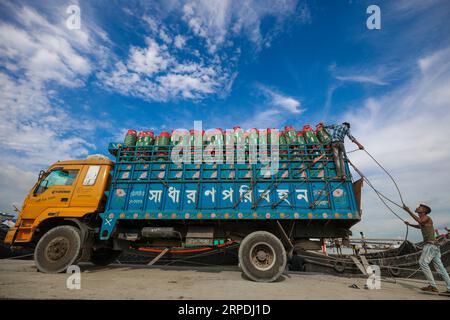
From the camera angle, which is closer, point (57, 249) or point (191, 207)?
point (57, 249)

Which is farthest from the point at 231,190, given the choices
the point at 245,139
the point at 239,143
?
the point at 245,139

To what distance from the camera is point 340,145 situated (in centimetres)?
567

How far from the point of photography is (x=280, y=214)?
5230 millimetres

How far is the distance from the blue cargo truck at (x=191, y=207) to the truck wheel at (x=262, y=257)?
0.08 feet

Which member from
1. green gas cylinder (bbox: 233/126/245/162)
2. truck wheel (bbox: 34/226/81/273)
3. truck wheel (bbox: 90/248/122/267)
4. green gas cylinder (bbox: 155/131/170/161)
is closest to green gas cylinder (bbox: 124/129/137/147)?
green gas cylinder (bbox: 155/131/170/161)

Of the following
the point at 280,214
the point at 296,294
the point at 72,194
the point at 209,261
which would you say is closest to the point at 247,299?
the point at 296,294

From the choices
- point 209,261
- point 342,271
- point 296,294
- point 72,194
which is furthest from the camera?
point 209,261

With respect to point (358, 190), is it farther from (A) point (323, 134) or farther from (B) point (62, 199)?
(B) point (62, 199)

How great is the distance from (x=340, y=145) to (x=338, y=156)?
32 cm

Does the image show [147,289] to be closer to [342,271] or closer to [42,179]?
[42,179]

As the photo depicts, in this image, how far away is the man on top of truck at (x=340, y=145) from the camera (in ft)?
18.1

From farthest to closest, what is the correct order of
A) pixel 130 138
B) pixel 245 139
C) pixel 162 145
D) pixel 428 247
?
pixel 130 138
pixel 162 145
pixel 245 139
pixel 428 247

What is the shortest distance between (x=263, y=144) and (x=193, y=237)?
3184 mm

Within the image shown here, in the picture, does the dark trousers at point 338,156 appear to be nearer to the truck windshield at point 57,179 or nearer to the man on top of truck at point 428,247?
the man on top of truck at point 428,247
